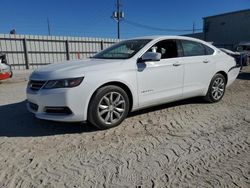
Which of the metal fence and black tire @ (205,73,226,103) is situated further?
the metal fence

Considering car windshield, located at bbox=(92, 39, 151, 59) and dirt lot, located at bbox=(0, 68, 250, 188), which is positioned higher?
car windshield, located at bbox=(92, 39, 151, 59)

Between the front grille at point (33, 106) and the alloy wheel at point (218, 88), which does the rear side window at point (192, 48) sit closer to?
the alloy wheel at point (218, 88)

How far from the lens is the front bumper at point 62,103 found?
3.90 meters

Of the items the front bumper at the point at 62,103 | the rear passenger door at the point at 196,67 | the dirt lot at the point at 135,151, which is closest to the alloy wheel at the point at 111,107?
the dirt lot at the point at 135,151

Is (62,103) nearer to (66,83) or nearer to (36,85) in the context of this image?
(66,83)

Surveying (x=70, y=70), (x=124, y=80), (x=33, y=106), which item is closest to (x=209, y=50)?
(x=124, y=80)

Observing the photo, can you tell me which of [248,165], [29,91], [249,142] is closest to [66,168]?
[29,91]

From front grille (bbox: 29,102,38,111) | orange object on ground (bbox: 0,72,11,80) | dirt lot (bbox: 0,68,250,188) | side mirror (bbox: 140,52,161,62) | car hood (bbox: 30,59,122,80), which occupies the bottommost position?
dirt lot (bbox: 0,68,250,188)

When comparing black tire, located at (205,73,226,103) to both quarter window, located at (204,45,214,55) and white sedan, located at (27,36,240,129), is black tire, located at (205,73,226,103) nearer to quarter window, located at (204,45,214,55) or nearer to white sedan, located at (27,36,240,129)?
white sedan, located at (27,36,240,129)

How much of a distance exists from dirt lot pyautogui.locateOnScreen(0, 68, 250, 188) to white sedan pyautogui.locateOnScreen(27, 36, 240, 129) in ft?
1.12

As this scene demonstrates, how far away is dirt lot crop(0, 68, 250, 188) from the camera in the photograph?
9.14 feet

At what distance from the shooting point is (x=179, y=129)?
14.1 feet

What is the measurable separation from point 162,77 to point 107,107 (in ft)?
4.13

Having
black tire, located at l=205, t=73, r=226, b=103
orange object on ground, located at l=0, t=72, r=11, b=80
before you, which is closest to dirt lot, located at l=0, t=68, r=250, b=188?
black tire, located at l=205, t=73, r=226, b=103
